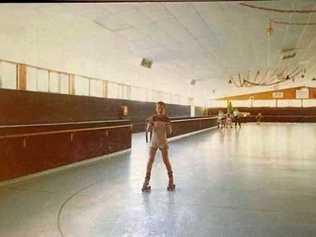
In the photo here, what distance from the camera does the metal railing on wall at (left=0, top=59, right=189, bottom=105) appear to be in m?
11.8

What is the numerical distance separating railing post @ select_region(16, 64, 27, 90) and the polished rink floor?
4899 mm

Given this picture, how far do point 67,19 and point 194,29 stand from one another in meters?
4.28

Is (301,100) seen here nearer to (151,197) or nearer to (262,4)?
(262,4)

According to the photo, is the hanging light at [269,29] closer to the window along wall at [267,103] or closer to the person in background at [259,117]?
the person in background at [259,117]

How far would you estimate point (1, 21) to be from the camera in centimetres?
923

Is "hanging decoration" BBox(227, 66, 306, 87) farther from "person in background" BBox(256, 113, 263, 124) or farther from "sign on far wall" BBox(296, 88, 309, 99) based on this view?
"sign on far wall" BBox(296, 88, 309, 99)

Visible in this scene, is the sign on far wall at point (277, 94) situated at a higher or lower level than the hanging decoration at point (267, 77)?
lower

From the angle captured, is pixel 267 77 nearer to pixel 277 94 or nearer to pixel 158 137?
pixel 277 94

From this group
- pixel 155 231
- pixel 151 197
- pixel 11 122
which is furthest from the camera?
pixel 11 122

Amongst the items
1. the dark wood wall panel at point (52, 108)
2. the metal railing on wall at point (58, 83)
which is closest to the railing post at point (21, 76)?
the metal railing on wall at point (58, 83)

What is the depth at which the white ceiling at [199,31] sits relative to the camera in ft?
32.5

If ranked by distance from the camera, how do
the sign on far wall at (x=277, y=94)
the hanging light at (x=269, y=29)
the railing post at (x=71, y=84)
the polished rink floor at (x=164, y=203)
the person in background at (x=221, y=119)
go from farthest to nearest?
1. the sign on far wall at (x=277, y=94)
2. the person in background at (x=221, y=119)
3. the railing post at (x=71, y=84)
4. the hanging light at (x=269, y=29)
5. the polished rink floor at (x=164, y=203)

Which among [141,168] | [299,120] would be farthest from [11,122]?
[299,120]

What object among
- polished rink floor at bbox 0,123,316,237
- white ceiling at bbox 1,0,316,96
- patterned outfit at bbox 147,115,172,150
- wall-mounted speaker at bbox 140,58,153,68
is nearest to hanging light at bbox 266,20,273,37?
white ceiling at bbox 1,0,316,96
